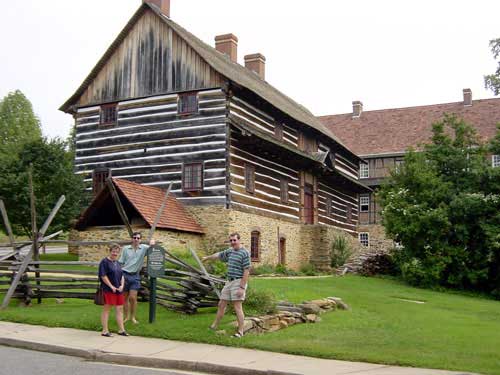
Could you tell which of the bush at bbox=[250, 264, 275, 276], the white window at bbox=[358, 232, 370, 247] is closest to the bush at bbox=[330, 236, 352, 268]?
the bush at bbox=[250, 264, 275, 276]

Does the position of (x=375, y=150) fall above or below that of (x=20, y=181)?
above

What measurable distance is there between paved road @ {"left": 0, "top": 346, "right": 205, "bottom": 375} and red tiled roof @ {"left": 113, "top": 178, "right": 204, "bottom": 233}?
12.3 metres

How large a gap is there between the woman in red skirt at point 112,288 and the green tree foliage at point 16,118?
4467 cm

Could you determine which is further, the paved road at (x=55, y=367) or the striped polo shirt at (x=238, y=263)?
the striped polo shirt at (x=238, y=263)

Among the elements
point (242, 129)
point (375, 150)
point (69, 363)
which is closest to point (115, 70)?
point (242, 129)

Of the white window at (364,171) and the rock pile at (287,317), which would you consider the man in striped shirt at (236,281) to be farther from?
the white window at (364,171)

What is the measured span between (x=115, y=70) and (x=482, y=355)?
21378 millimetres

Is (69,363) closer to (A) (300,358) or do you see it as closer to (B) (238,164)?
(A) (300,358)

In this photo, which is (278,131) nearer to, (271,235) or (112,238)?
(271,235)

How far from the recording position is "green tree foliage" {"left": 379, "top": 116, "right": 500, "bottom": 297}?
85.4ft

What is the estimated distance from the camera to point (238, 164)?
25844mm

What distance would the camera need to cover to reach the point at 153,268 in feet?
39.5

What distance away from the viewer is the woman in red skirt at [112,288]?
37.0ft

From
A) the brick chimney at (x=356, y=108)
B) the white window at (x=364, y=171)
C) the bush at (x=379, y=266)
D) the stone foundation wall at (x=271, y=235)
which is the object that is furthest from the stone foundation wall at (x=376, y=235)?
the bush at (x=379, y=266)
